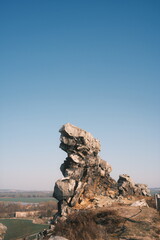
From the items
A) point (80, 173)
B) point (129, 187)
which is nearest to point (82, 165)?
point (80, 173)

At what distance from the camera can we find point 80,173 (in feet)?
57.2

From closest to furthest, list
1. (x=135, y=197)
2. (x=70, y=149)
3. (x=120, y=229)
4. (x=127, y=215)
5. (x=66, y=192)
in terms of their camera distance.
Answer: (x=120, y=229), (x=127, y=215), (x=66, y=192), (x=70, y=149), (x=135, y=197)

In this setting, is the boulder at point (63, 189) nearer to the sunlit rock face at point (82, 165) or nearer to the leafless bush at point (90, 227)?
the sunlit rock face at point (82, 165)

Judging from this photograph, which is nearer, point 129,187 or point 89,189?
point 89,189

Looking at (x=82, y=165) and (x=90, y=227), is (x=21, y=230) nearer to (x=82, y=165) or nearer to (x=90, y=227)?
(x=82, y=165)

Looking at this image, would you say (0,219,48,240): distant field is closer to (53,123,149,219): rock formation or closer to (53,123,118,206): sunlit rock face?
(53,123,149,219): rock formation

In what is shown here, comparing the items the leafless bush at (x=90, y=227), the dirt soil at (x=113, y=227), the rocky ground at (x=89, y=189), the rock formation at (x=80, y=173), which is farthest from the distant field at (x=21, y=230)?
the dirt soil at (x=113, y=227)

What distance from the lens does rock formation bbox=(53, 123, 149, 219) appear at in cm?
1574

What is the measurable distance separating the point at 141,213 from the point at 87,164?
749 centimetres

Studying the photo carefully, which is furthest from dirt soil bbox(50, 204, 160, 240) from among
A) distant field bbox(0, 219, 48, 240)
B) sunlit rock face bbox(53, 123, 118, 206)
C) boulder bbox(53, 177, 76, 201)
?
distant field bbox(0, 219, 48, 240)

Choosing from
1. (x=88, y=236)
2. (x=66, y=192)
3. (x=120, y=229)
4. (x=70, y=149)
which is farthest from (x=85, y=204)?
(x=88, y=236)

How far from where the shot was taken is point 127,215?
Result: 429 inches

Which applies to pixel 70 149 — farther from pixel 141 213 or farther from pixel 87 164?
pixel 141 213

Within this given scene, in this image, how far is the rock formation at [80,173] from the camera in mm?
15742
